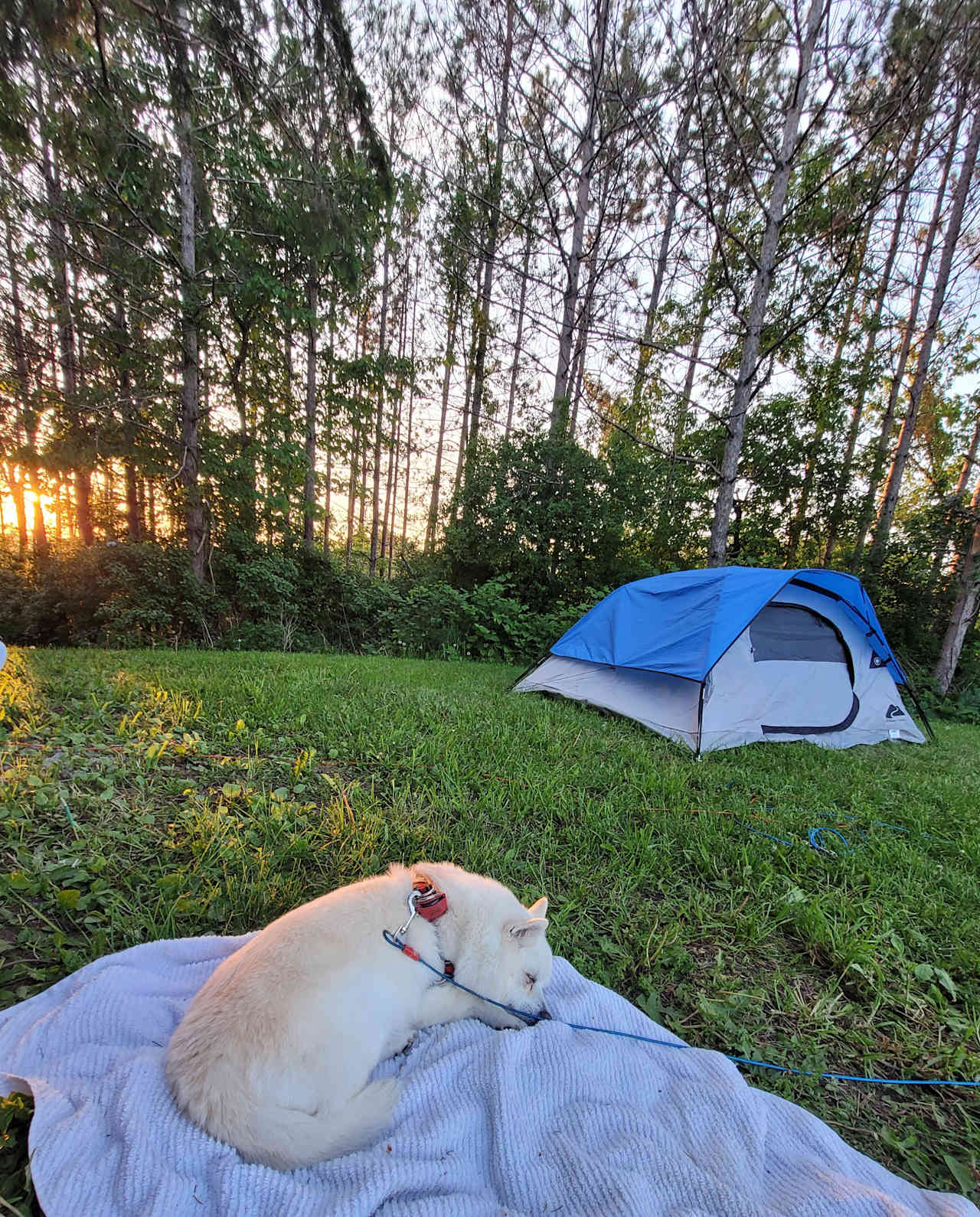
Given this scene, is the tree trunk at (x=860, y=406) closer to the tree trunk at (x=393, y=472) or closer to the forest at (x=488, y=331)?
the forest at (x=488, y=331)

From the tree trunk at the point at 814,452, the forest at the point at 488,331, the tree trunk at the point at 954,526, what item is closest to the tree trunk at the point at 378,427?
the forest at the point at 488,331

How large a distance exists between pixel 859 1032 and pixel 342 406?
12.4 m

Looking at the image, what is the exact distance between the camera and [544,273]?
11.6 m

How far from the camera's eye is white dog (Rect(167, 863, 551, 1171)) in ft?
3.47

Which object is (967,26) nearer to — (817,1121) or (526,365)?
(526,365)

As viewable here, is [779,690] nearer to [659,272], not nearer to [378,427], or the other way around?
[378,427]

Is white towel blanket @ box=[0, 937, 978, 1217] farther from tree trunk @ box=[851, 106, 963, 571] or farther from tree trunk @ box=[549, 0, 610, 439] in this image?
tree trunk @ box=[851, 106, 963, 571]

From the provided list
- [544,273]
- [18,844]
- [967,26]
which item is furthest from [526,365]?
[18,844]

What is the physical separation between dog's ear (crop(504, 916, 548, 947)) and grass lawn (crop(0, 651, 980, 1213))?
16.8 inches

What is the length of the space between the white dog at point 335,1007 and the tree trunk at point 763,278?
744cm

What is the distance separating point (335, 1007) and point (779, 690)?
15.5 feet

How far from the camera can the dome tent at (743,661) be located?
423 centimetres

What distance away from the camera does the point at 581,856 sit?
242cm

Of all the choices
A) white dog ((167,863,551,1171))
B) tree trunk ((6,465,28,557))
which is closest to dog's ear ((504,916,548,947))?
white dog ((167,863,551,1171))
